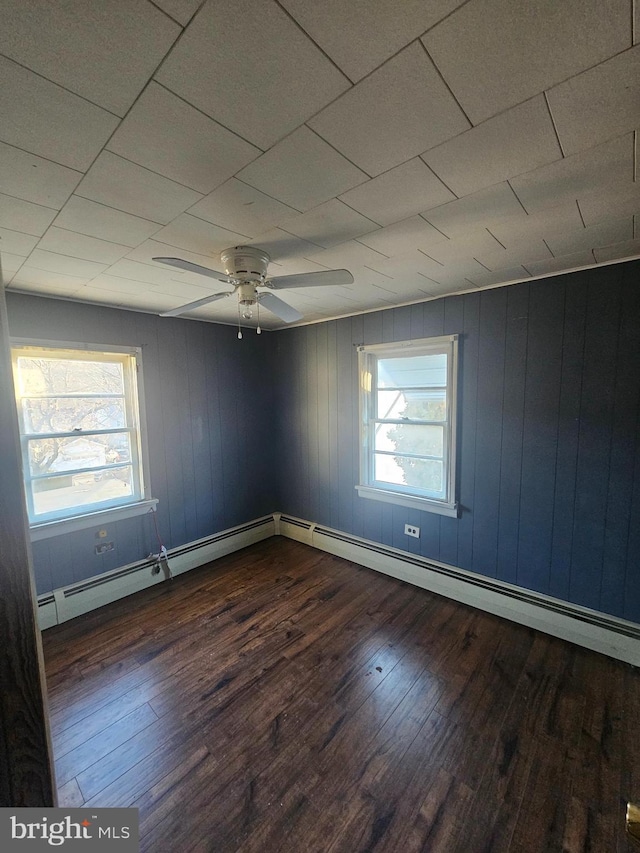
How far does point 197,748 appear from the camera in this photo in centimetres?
175

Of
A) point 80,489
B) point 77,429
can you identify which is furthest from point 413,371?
point 80,489

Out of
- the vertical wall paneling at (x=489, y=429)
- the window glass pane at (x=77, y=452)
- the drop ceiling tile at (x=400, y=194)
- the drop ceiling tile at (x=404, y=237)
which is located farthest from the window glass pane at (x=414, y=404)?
the window glass pane at (x=77, y=452)

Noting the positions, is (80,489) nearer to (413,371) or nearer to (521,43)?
(413,371)

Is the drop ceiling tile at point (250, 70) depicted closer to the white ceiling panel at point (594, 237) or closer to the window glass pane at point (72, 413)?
the white ceiling panel at point (594, 237)

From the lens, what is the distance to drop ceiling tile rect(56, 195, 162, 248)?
145 cm

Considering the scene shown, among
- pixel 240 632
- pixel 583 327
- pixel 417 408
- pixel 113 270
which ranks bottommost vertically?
pixel 240 632

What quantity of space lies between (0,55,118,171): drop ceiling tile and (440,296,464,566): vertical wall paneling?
252 centimetres

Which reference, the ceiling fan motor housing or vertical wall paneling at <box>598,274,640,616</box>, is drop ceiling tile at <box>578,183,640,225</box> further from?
the ceiling fan motor housing

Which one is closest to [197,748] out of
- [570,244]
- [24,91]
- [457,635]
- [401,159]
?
[457,635]

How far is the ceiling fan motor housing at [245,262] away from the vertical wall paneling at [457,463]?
1684 mm

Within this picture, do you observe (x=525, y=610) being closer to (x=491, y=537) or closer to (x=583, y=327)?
(x=491, y=537)

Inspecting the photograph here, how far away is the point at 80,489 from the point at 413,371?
3.15m

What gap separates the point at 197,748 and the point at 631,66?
3.05 meters

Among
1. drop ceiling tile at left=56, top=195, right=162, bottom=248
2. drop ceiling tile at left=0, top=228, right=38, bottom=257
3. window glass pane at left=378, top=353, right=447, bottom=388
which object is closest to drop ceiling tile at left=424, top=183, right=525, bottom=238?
drop ceiling tile at left=56, top=195, right=162, bottom=248
